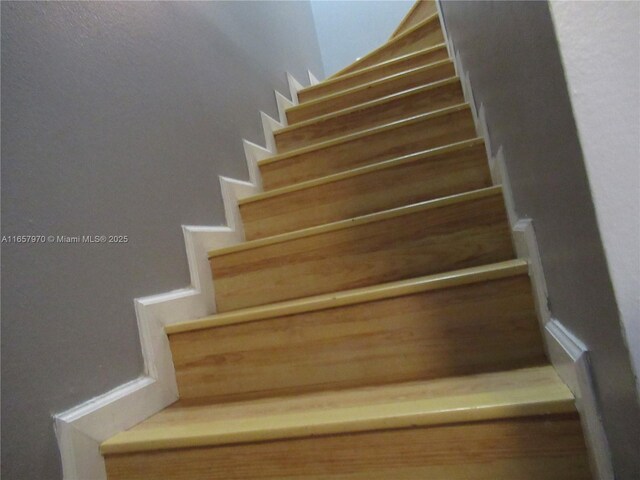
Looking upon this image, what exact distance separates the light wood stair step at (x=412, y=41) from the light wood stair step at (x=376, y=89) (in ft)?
1.45

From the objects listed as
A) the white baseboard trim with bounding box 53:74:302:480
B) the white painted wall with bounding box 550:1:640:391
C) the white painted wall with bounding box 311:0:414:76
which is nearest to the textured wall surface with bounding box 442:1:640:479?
the white painted wall with bounding box 550:1:640:391

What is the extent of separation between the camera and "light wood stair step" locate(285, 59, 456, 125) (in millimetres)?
1829

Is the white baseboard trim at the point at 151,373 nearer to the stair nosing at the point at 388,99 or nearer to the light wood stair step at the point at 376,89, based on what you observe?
the stair nosing at the point at 388,99

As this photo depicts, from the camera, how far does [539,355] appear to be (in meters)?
0.79

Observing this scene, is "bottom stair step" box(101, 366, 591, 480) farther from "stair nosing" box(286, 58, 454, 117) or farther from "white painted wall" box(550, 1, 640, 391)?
"stair nosing" box(286, 58, 454, 117)

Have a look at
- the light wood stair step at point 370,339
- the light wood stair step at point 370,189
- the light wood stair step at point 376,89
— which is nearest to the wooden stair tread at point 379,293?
the light wood stair step at point 370,339

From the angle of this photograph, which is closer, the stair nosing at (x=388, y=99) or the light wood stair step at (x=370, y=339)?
the light wood stair step at (x=370, y=339)

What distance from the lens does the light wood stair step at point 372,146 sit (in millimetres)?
1479

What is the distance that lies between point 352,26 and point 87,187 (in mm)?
3100

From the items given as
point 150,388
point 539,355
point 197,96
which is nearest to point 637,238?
point 539,355

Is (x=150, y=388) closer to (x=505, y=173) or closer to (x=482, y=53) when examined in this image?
(x=505, y=173)

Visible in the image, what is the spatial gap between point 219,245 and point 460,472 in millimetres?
901

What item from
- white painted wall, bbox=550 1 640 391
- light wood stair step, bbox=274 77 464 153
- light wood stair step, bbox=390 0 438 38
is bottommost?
white painted wall, bbox=550 1 640 391

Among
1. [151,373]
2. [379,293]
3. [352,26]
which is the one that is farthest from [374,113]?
[352,26]
